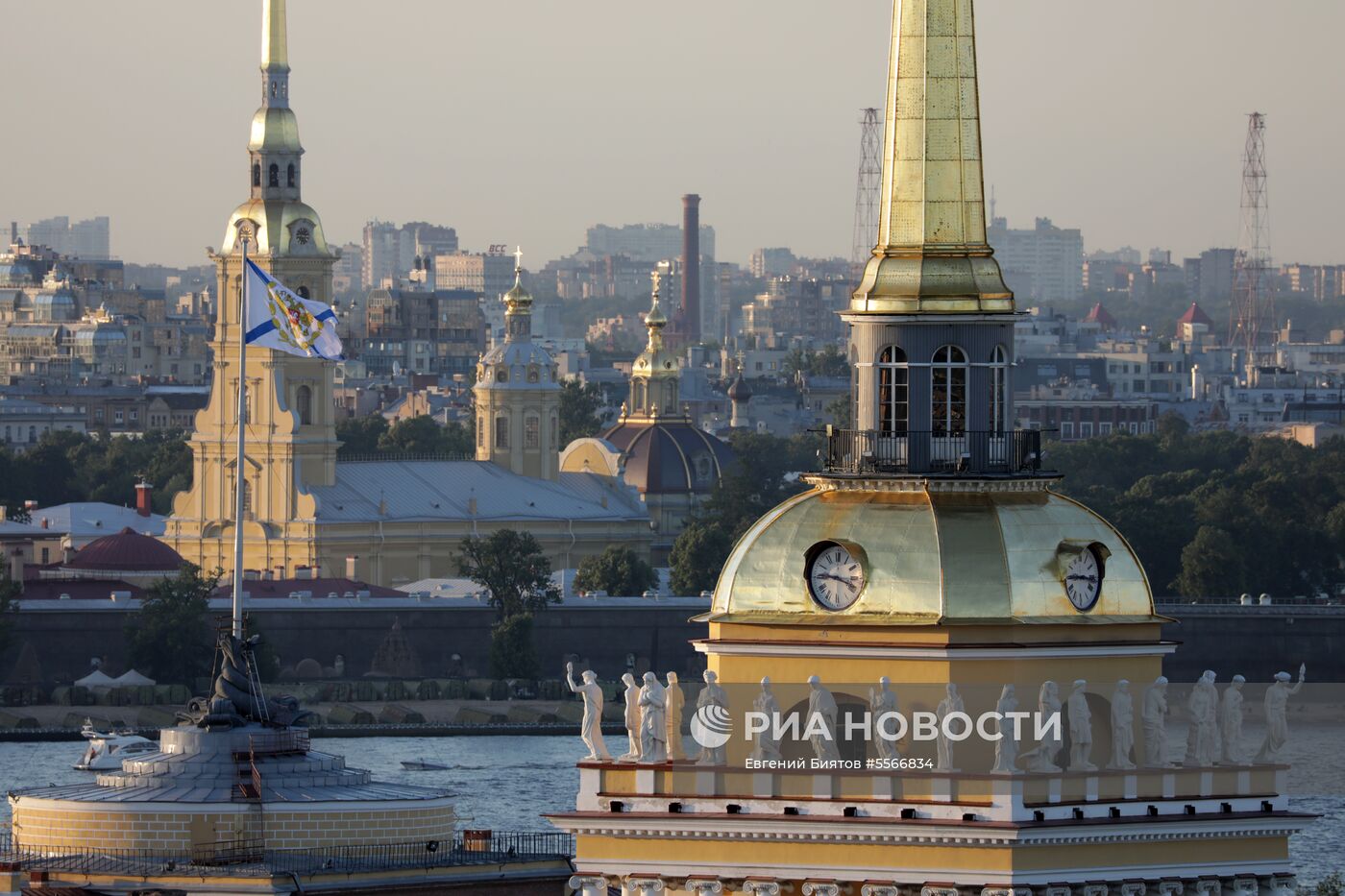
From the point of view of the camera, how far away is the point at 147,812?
173 feet

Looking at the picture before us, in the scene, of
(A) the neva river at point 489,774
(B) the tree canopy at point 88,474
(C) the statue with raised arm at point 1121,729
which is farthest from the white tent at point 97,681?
(C) the statue with raised arm at point 1121,729

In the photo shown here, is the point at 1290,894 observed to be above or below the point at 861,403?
below

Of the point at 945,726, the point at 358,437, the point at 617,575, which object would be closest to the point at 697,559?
the point at 617,575

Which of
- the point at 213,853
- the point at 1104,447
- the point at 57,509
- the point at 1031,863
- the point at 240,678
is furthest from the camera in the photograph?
the point at 1104,447

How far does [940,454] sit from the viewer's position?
34.4 metres

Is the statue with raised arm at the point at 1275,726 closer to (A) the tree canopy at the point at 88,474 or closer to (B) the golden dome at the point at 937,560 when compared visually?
(B) the golden dome at the point at 937,560

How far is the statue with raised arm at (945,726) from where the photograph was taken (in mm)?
32250

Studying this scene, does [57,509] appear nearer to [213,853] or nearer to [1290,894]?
[213,853]

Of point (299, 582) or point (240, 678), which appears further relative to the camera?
point (299, 582)

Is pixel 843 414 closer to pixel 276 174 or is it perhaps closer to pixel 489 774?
pixel 276 174

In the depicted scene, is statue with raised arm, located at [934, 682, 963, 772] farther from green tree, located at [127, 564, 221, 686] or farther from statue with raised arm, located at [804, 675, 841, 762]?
green tree, located at [127, 564, 221, 686]

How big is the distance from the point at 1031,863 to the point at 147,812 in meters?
21.9

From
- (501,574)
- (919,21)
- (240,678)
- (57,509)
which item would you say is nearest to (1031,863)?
(919,21)

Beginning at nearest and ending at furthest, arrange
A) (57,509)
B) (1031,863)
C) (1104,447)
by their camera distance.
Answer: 1. (1031,863)
2. (57,509)
3. (1104,447)
